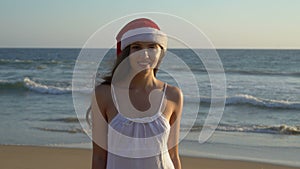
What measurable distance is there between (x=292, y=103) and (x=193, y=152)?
26.8 feet

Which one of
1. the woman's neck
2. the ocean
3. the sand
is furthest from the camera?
the ocean

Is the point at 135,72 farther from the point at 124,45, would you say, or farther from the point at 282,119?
the point at 282,119

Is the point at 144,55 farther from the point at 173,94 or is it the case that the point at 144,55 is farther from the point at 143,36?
the point at 173,94

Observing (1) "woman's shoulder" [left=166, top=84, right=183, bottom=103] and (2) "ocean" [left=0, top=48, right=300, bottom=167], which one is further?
(2) "ocean" [left=0, top=48, right=300, bottom=167]

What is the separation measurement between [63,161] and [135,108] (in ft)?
16.8

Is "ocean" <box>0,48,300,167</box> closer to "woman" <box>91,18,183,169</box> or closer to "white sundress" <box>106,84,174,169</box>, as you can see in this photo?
"woman" <box>91,18,183,169</box>

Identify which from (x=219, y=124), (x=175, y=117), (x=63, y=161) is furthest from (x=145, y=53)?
(x=219, y=124)

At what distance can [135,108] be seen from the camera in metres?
2.29

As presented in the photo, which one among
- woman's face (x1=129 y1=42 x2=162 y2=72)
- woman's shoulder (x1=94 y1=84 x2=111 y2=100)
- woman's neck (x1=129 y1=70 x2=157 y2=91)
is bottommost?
woman's shoulder (x1=94 y1=84 x2=111 y2=100)

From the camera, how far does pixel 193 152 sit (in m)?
7.70

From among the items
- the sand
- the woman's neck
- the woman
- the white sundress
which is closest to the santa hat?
the woman

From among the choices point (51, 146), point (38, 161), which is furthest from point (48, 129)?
point (38, 161)

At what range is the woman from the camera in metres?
2.21

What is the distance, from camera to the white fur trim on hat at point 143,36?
2197mm
